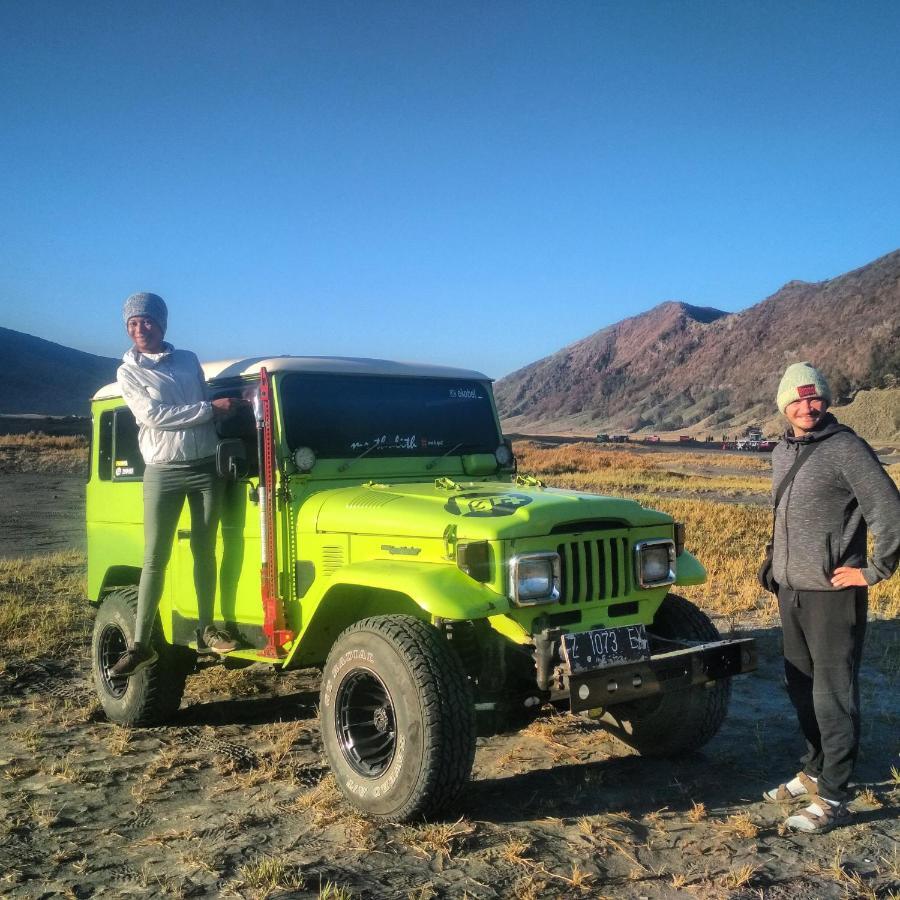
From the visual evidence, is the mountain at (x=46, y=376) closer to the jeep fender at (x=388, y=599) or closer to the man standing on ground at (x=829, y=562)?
the jeep fender at (x=388, y=599)

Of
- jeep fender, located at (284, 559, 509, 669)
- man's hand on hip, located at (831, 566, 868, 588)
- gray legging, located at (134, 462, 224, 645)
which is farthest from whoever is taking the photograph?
gray legging, located at (134, 462, 224, 645)

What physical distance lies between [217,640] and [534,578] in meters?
2.10

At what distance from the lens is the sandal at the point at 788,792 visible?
4391 mm

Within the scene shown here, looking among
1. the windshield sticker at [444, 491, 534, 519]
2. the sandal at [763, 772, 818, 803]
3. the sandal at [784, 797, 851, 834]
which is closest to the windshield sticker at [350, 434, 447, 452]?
the windshield sticker at [444, 491, 534, 519]

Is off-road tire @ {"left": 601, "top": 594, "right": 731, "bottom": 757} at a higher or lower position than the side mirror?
lower

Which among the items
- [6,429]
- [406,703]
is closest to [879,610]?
[406,703]

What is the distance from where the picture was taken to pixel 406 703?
13.2 ft

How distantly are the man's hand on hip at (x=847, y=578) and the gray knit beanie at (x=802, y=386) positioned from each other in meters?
0.78

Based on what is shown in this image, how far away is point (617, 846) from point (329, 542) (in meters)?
2.01

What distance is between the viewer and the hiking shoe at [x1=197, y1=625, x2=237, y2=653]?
5.23m

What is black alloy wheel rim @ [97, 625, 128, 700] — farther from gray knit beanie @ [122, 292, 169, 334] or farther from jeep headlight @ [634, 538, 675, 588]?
jeep headlight @ [634, 538, 675, 588]

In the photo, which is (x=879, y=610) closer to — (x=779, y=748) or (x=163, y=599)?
(x=779, y=748)

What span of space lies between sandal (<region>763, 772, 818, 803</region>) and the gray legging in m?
3.23

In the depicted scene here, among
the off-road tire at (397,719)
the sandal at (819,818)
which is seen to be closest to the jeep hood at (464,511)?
the off-road tire at (397,719)
